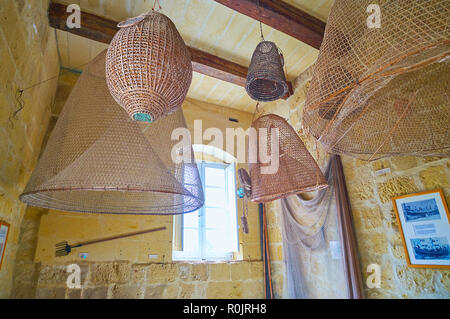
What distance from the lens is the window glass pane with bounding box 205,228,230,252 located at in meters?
3.14

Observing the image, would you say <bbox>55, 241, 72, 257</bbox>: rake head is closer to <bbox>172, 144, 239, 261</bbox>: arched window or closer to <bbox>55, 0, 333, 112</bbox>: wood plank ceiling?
<bbox>172, 144, 239, 261</bbox>: arched window

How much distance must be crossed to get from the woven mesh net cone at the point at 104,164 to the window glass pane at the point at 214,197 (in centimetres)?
183

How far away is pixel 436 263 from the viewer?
1705 millimetres

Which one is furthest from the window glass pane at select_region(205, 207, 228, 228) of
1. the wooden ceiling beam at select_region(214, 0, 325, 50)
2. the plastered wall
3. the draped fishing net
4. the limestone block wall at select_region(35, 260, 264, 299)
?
the wooden ceiling beam at select_region(214, 0, 325, 50)

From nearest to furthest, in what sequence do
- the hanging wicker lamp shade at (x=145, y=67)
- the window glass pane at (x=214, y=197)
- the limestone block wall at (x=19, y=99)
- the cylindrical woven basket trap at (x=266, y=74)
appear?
the hanging wicker lamp shade at (x=145, y=67)
the limestone block wall at (x=19, y=99)
the cylindrical woven basket trap at (x=266, y=74)
the window glass pane at (x=214, y=197)

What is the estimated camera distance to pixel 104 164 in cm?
112

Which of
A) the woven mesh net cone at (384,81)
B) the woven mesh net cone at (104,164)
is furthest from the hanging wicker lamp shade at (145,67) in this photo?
the woven mesh net cone at (384,81)

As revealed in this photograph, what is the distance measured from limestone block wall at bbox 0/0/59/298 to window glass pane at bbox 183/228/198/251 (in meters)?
1.44

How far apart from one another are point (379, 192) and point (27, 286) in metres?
2.95

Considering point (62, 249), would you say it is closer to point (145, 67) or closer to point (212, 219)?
point (212, 219)

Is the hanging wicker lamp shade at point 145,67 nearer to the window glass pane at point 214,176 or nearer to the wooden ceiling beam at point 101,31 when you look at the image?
the wooden ceiling beam at point 101,31

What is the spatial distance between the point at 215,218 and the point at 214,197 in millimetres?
261

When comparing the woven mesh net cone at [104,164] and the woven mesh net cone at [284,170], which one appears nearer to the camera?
the woven mesh net cone at [104,164]

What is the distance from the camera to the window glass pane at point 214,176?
344 cm
